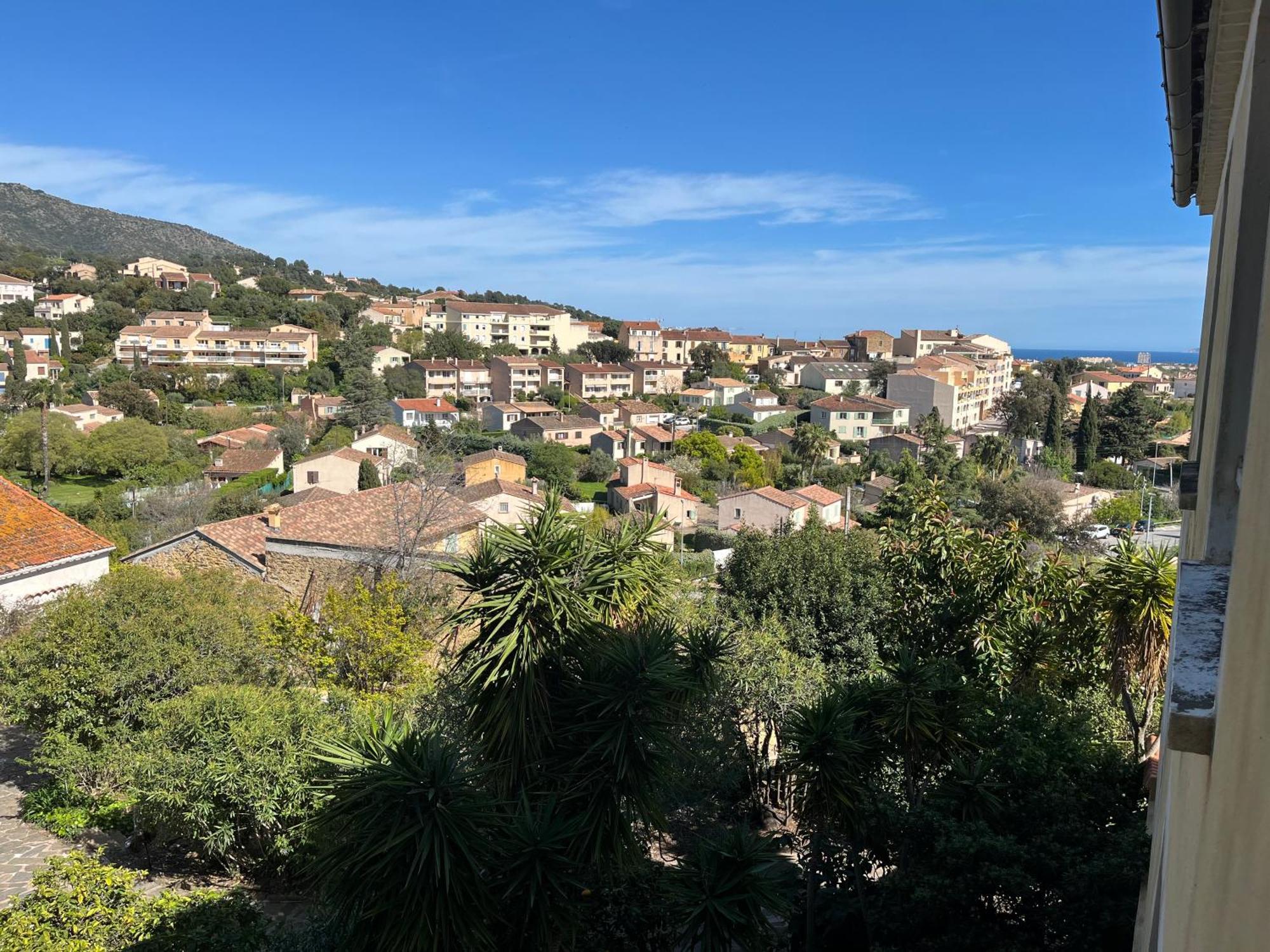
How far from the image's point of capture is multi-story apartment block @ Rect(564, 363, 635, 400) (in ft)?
283

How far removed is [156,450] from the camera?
51656 mm

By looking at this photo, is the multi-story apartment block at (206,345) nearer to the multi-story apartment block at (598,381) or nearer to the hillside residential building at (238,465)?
the multi-story apartment block at (598,381)

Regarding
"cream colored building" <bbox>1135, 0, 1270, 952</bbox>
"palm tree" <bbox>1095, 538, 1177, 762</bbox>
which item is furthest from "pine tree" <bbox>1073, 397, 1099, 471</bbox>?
"cream colored building" <bbox>1135, 0, 1270, 952</bbox>

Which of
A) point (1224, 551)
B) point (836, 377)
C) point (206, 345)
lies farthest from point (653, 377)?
point (1224, 551)

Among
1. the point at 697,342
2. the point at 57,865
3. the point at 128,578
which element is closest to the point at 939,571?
the point at 57,865

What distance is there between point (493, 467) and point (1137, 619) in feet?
133

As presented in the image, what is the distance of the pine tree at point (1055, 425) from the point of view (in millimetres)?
66375

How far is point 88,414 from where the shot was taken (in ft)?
196

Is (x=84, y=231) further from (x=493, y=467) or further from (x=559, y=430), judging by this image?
(x=493, y=467)

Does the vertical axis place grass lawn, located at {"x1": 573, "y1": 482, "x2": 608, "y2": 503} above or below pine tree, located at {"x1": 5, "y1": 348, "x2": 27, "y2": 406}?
below

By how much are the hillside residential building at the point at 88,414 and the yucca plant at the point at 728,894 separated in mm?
59597

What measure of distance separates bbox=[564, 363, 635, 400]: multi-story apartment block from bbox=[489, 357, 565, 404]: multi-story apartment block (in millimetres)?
1373

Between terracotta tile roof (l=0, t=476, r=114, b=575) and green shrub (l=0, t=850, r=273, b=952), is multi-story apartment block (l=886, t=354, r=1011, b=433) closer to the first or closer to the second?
terracotta tile roof (l=0, t=476, r=114, b=575)

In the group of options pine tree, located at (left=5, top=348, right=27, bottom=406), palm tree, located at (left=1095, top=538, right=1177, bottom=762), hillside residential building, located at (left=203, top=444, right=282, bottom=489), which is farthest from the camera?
pine tree, located at (left=5, top=348, right=27, bottom=406)
